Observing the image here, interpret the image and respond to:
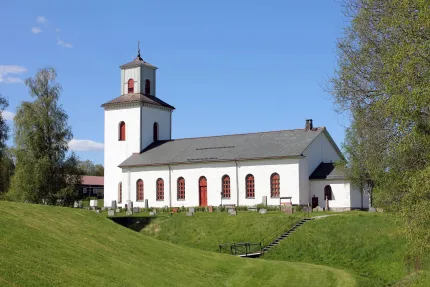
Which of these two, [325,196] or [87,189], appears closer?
[325,196]

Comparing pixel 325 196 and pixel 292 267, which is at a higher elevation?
pixel 325 196

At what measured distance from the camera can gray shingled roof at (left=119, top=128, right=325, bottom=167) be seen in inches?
1957

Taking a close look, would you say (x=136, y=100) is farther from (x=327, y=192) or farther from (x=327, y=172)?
(x=327, y=192)

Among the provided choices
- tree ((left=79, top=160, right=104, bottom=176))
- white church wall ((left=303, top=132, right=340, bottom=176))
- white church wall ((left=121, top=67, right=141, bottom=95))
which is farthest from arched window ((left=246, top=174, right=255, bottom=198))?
tree ((left=79, top=160, right=104, bottom=176))

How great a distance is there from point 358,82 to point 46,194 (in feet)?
118

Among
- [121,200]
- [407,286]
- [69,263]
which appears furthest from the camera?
[121,200]

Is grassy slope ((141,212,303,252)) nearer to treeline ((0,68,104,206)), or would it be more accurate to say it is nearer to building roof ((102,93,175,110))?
treeline ((0,68,104,206))

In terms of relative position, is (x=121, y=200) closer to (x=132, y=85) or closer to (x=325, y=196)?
(x=132, y=85)

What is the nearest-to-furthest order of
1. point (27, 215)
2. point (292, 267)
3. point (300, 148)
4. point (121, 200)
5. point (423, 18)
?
point (423, 18) → point (27, 215) → point (292, 267) → point (300, 148) → point (121, 200)

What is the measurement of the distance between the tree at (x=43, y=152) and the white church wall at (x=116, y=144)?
29.5 feet

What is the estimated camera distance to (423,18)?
1598 centimetres

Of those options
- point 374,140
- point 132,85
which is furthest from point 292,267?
point 132,85

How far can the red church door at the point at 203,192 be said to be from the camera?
53.1m

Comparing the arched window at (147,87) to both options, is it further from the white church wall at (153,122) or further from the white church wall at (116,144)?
the white church wall at (116,144)
